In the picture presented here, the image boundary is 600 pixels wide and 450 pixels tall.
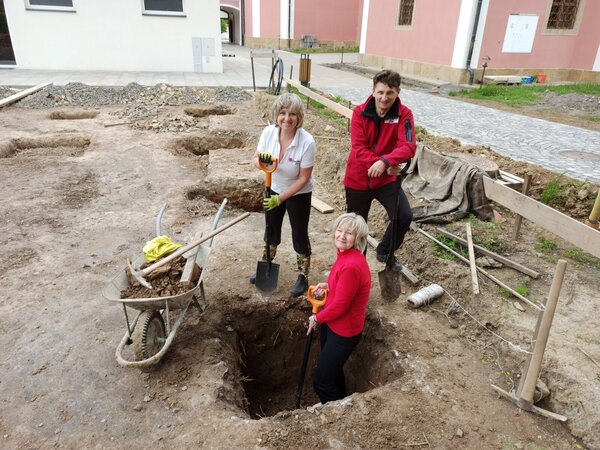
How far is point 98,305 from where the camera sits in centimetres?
427

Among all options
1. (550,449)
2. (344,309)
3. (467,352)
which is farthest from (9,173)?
(550,449)

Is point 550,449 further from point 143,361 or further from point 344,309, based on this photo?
point 143,361

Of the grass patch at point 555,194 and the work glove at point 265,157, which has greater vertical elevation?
the work glove at point 265,157

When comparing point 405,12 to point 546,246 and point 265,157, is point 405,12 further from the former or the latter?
point 265,157

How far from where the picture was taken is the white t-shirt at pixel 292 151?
3.81 meters

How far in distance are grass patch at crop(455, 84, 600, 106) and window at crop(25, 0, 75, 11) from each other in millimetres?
14815

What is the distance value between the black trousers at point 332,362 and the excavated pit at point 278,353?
599 millimetres

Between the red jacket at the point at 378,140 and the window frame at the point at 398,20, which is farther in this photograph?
the window frame at the point at 398,20

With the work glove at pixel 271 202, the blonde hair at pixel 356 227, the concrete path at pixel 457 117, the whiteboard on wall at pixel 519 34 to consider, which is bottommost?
the concrete path at pixel 457 117

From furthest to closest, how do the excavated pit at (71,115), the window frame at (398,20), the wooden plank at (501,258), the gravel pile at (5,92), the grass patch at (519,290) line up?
the window frame at (398,20), the gravel pile at (5,92), the excavated pit at (71,115), the wooden plank at (501,258), the grass patch at (519,290)

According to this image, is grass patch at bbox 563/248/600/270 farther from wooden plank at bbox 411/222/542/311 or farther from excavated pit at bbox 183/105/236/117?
excavated pit at bbox 183/105/236/117

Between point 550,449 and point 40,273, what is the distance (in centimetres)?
510

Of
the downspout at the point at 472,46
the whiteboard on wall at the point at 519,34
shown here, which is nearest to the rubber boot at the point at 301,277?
the downspout at the point at 472,46

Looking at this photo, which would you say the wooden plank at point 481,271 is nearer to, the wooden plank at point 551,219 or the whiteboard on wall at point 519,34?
the wooden plank at point 551,219
